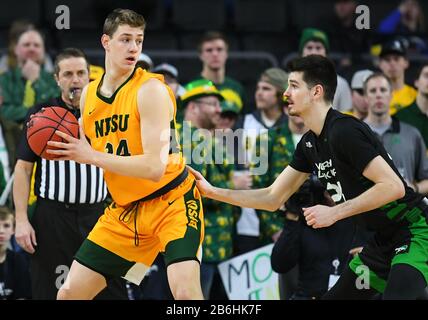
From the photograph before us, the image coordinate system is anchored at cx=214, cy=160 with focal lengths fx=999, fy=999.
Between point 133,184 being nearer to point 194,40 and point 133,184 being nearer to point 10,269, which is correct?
point 10,269

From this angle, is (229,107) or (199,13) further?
(199,13)

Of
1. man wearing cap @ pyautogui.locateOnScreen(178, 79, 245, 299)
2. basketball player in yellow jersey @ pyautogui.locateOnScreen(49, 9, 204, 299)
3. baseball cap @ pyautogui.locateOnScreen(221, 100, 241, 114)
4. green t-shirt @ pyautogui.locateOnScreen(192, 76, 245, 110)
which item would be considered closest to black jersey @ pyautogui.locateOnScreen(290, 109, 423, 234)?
basketball player in yellow jersey @ pyautogui.locateOnScreen(49, 9, 204, 299)

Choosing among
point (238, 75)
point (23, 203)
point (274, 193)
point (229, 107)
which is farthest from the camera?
point (238, 75)

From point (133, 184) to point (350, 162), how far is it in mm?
1361

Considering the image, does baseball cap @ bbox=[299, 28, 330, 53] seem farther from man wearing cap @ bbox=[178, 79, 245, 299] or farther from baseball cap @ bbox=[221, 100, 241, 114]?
man wearing cap @ bbox=[178, 79, 245, 299]

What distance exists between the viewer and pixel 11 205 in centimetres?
889

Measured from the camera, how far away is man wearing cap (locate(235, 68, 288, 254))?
28.9ft

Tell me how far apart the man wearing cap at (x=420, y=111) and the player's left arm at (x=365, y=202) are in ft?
11.4

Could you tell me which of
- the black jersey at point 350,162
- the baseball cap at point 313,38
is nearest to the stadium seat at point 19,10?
the baseball cap at point 313,38

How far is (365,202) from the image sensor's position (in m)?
5.86

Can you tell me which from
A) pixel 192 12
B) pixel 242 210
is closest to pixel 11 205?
pixel 242 210

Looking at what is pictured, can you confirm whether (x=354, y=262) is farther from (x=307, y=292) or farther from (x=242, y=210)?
(x=242, y=210)

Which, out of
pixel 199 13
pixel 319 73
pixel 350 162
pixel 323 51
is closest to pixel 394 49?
pixel 323 51

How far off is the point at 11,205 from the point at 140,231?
9.53 ft
